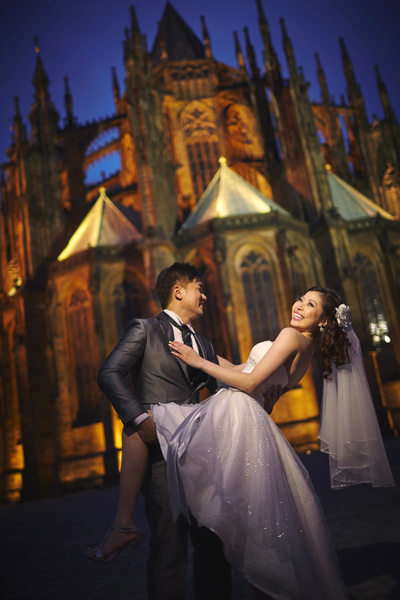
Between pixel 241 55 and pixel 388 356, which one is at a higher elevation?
pixel 241 55

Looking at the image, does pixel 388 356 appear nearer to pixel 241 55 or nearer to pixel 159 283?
pixel 159 283

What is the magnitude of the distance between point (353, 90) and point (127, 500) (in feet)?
86.0

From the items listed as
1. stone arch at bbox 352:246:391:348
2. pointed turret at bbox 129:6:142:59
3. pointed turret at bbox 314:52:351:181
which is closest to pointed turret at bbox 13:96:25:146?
pointed turret at bbox 129:6:142:59

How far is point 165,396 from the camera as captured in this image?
2463 mm

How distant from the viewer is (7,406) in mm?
20375

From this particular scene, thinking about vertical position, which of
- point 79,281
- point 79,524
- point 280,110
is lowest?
point 79,524

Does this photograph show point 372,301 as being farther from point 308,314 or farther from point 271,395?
point 271,395

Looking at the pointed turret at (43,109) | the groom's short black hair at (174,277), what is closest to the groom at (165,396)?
the groom's short black hair at (174,277)

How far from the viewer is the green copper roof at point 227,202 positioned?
17.5 metres

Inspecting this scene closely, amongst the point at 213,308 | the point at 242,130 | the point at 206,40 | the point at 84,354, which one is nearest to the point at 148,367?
the point at 213,308

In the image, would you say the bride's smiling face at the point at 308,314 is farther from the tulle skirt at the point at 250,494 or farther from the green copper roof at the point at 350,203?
the green copper roof at the point at 350,203

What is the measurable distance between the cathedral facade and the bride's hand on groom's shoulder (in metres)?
12.6

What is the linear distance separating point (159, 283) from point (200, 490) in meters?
1.15

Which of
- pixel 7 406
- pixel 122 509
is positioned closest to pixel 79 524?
pixel 122 509
